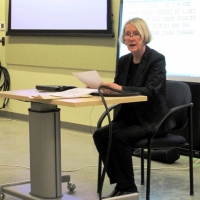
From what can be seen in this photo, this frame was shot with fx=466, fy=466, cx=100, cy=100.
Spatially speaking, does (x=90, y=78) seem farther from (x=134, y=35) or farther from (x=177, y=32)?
(x=177, y=32)

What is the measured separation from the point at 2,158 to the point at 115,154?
160 centimetres

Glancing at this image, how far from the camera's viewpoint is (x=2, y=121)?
19.7ft

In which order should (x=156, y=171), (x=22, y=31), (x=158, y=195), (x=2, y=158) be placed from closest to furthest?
(x=158, y=195), (x=156, y=171), (x=2, y=158), (x=22, y=31)

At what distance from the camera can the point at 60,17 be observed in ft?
17.4

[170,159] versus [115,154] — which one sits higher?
[115,154]

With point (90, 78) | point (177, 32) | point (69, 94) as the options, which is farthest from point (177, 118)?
point (177, 32)

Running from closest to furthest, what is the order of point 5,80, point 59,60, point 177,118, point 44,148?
point 44,148 → point 177,118 → point 59,60 → point 5,80

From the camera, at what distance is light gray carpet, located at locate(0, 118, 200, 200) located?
3129 mm

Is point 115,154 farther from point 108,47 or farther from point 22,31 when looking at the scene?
point 22,31

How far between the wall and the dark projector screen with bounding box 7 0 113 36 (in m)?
0.09

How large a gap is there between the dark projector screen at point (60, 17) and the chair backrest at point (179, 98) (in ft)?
6.10

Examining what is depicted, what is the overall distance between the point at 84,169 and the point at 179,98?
3.66 ft

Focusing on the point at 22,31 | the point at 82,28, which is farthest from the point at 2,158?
the point at 22,31

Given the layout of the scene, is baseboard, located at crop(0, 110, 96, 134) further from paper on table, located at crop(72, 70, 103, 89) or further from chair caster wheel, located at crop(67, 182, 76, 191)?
paper on table, located at crop(72, 70, 103, 89)
